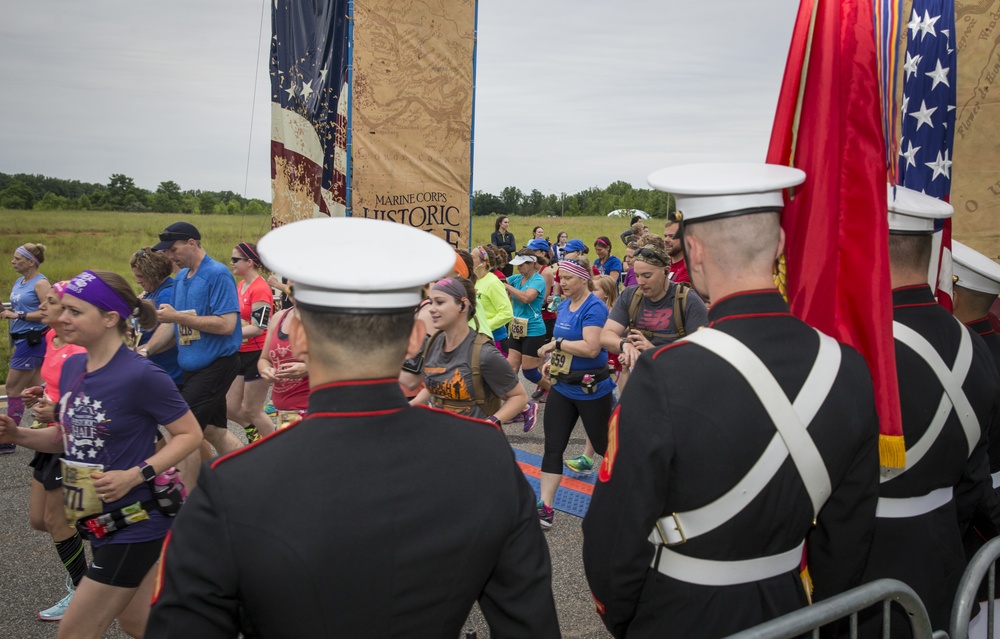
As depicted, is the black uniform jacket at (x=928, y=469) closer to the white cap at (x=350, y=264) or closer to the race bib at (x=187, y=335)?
the white cap at (x=350, y=264)

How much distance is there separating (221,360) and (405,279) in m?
4.99

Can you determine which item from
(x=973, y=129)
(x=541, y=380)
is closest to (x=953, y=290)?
(x=973, y=129)

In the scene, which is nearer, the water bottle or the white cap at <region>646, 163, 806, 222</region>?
the white cap at <region>646, 163, 806, 222</region>

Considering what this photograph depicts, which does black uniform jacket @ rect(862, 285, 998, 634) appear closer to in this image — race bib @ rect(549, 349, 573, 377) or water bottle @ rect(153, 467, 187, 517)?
water bottle @ rect(153, 467, 187, 517)

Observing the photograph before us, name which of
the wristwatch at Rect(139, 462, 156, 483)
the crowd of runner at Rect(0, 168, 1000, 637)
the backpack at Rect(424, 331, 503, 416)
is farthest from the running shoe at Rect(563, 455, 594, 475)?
the wristwatch at Rect(139, 462, 156, 483)

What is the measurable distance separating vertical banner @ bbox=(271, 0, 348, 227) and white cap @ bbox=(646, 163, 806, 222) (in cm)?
325

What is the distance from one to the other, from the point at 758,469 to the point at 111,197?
44506 millimetres

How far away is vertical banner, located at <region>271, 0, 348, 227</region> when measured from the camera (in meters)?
4.97

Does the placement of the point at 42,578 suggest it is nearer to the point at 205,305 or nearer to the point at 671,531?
the point at 205,305

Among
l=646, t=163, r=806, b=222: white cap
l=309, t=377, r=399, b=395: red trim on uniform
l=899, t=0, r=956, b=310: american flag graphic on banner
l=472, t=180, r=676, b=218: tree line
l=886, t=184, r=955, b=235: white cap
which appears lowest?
l=472, t=180, r=676, b=218: tree line

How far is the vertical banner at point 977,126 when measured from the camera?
3777 mm

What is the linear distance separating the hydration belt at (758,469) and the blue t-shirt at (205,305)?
4801 millimetres

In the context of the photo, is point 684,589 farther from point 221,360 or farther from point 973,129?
point 221,360

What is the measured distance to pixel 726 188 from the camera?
1906 millimetres
